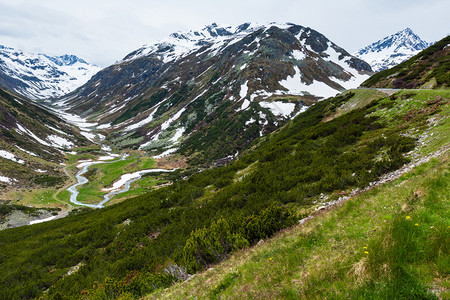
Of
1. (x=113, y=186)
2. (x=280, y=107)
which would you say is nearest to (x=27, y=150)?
(x=113, y=186)

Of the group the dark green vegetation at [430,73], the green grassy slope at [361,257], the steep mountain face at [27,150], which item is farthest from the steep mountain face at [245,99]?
the green grassy slope at [361,257]

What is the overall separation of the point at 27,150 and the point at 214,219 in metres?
124

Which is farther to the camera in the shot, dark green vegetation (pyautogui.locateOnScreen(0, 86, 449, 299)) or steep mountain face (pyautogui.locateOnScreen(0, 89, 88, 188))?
steep mountain face (pyautogui.locateOnScreen(0, 89, 88, 188))

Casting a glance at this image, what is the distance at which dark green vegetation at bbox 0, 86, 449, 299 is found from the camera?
13562 millimetres

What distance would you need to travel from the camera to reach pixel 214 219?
20047 millimetres

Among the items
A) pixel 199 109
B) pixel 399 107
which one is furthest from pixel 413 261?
pixel 199 109

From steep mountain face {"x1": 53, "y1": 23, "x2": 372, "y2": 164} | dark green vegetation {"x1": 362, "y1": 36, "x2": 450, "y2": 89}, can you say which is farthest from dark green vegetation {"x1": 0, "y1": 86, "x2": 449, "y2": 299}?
steep mountain face {"x1": 53, "y1": 23, "x2": 372, "y2": 164}

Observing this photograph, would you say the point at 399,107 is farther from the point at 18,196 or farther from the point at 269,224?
the point at 18,196

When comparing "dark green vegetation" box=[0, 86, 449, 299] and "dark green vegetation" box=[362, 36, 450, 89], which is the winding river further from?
"dark green vegetation" box=[362, 36, 450, 89]

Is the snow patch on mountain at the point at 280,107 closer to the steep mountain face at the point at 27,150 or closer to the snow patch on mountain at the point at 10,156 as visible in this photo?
the steep mountain face at the point at 27,150

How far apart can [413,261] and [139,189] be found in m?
82.0

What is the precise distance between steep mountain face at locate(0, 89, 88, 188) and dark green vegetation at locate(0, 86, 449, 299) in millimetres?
58277

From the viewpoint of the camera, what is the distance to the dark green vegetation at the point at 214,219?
44.5 ft

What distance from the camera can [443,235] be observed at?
5.80m
